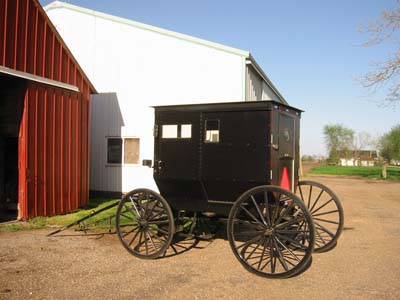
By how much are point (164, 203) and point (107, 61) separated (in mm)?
9999

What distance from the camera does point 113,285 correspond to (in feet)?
16.8

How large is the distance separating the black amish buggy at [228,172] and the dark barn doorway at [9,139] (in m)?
5.29

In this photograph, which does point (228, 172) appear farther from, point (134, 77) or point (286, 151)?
point (134, 77)

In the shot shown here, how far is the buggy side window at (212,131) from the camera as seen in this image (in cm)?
639

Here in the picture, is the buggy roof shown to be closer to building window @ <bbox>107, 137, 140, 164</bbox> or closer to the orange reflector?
the orange reflector

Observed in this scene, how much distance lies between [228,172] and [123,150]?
877cm

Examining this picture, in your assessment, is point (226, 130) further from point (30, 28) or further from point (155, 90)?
point (155, 90)

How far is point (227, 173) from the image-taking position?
621 centimetres

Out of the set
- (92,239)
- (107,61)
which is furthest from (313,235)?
(107,61)

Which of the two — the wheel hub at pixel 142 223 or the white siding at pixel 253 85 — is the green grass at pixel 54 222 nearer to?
the wheel hub at pixel 142 223

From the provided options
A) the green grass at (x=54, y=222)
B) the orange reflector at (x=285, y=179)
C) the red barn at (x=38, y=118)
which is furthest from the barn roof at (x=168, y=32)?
the orange reflector at (x=285, y=179)

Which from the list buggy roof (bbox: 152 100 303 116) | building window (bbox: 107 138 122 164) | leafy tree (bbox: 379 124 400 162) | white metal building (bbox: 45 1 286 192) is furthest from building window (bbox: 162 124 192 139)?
leafy tree (bbox: 379 124 400 162)

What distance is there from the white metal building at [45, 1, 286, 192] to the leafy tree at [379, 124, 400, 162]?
5512 centimetres

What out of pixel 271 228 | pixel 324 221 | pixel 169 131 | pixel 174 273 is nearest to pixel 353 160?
pixel 324 221
